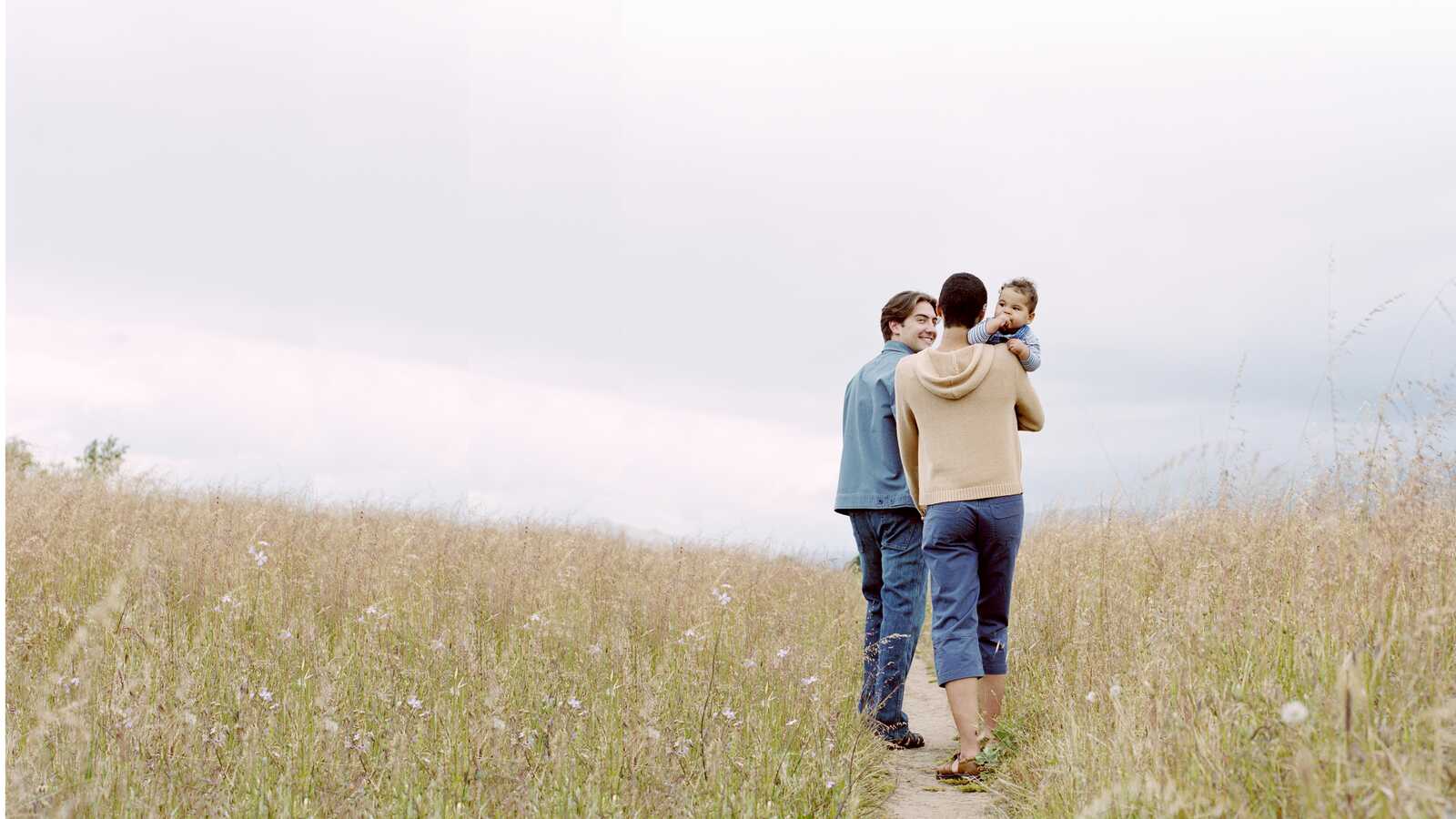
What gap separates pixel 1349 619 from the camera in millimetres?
3422

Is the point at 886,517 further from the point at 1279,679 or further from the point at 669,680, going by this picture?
the point at 1279,679

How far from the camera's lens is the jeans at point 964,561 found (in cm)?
445

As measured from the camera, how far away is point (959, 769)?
14.9ft

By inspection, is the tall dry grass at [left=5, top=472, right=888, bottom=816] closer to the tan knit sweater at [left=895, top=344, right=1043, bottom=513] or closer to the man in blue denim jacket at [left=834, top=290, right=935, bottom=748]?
the man in blue denim jacket at [left=834, top=290, right=935, bottom=748]

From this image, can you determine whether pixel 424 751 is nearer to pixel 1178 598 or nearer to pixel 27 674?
pixel 27 674

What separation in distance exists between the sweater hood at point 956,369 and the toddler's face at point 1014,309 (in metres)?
0.16

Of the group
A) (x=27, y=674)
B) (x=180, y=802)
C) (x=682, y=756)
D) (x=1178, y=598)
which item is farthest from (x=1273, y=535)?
(x=27, y=674)

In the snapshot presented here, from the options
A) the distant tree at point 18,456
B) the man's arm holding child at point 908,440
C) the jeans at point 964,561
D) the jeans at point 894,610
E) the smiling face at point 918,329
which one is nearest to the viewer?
the jeans at point 964,561

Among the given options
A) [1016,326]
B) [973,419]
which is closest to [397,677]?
[973,419]

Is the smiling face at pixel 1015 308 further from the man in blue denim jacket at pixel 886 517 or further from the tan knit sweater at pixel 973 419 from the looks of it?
the man in blue denim jacket at pixel 886 517

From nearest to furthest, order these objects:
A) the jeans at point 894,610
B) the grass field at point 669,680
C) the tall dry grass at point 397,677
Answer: the grass field at point 669,680, the tall dry grass at point 397,677, the jeans at point 894,610

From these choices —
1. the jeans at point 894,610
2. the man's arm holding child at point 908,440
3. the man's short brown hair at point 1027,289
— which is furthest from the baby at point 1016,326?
the jeans at point 894,610

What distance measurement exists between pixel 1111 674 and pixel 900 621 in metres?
1.10

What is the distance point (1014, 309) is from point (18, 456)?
15.5 metres
